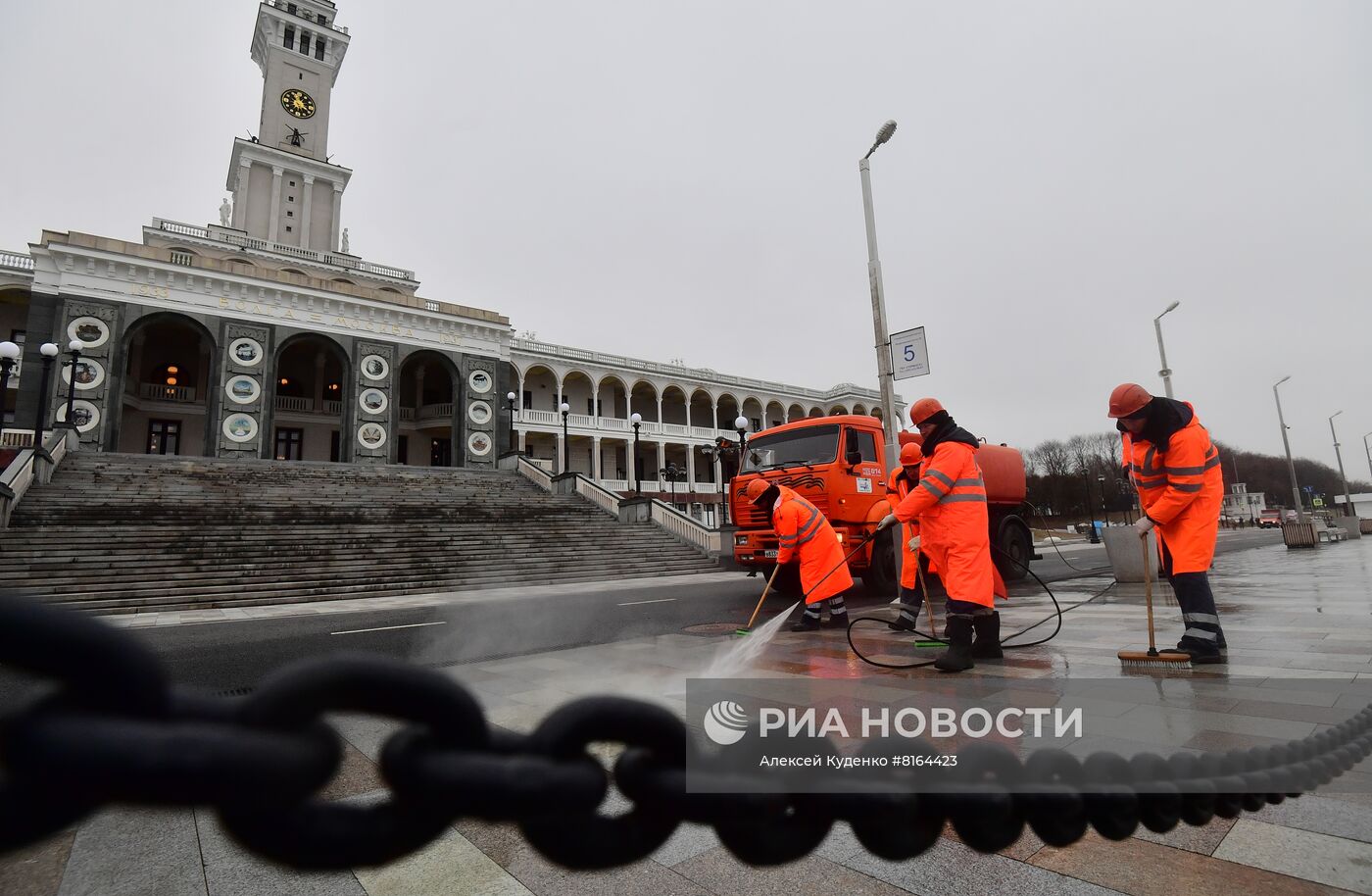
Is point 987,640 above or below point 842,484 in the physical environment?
below

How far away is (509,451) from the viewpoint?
34719 millimetres

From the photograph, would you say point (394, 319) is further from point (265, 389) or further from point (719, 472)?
point (719, 472)

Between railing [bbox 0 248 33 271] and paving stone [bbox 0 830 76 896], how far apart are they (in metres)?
40.0

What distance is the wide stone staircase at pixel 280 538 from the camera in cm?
1303

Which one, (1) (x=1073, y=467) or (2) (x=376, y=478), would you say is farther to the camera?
(1) (x=1073, y=467)

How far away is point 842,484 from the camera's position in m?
11.0

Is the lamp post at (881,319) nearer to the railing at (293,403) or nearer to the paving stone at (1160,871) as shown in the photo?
the paving stone at (1160,871)

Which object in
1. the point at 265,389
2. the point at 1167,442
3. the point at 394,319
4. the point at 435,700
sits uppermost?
the point at 394,319

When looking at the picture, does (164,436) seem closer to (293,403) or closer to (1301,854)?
(293,403)

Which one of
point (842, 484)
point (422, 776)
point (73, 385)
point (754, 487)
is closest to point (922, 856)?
point (422, 776)

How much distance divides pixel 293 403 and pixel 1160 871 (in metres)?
41.9

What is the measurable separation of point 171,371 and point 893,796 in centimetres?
4349

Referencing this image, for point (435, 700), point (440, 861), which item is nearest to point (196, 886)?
point (440, 861)

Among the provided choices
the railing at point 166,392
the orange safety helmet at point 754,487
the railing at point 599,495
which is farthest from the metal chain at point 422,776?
the railing at point 166,392
